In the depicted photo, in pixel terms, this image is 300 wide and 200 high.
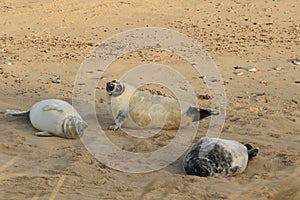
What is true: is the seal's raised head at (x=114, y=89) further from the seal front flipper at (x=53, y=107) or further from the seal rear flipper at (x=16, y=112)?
the seal rear flipper at (x=16, y=112)

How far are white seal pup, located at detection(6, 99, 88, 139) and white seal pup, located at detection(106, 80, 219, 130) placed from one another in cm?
45

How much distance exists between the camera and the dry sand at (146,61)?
431 cm

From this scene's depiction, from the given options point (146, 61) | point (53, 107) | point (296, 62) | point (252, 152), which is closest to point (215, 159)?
point (252, 152)

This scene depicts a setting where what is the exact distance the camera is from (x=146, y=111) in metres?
5.84

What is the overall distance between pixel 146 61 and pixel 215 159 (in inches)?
157

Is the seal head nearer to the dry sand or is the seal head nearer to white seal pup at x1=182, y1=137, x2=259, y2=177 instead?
the dry sand

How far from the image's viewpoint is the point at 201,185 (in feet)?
14.2

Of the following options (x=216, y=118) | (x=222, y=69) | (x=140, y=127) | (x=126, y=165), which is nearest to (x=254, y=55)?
(x=222, y=69)

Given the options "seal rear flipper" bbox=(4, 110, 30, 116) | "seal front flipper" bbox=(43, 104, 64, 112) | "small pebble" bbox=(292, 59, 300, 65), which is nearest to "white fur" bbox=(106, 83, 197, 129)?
"seal front flipper" bbox=(43, 104, 64, 112)

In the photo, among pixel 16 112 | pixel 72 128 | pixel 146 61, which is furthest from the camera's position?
pixel 146 61

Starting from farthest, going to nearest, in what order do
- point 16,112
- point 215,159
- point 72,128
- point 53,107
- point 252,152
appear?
point 16,112, point 53,107, point 72,128, point 252,152, point 215,159

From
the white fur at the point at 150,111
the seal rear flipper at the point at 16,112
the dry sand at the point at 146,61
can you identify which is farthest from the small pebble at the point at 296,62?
the seal rear flipper at the point at 16,112

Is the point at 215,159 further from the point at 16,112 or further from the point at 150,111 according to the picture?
the point at 16,112

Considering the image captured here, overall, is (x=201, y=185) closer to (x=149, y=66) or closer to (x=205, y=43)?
(x=149, y=66)
